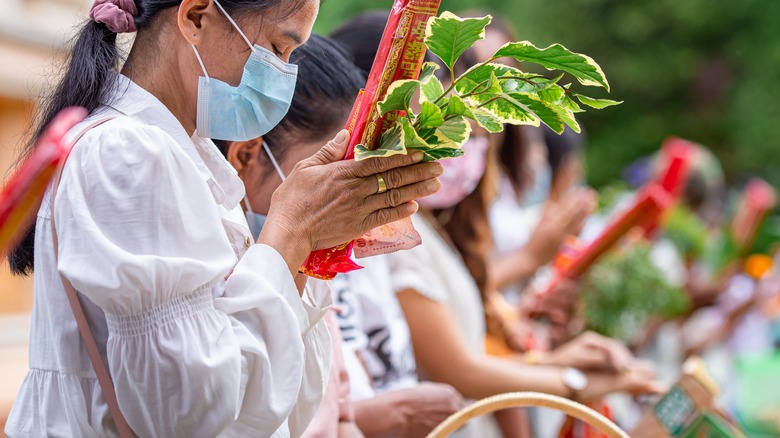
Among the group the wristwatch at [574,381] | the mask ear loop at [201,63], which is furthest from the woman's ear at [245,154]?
the wristwatch at [574,381]

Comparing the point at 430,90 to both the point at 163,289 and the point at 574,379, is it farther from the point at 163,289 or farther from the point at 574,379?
the point at 574,379

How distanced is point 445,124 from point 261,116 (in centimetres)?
38

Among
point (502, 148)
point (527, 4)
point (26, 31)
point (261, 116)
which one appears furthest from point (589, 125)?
point (261, 116)

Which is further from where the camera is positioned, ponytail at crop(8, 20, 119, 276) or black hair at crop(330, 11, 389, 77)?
black hair at crop(330, 11, 389, 77)

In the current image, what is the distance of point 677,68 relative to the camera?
16.5m

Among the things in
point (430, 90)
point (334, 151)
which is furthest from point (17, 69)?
point (430, 90)

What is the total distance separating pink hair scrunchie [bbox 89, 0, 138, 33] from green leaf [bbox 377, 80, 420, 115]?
1.60 ft

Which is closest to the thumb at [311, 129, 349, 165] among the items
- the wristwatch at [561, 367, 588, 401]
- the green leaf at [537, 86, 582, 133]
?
the green leaf at [537, 86, 582, 133]

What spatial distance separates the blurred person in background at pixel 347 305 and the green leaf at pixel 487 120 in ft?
2.01

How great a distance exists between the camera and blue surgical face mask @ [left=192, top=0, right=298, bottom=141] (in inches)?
64.5

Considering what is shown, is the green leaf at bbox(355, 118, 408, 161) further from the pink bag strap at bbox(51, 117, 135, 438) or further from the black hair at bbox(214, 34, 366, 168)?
the black hair at bbox(214, 34, 366, 168)

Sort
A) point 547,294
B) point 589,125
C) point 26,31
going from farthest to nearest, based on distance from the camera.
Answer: point 589,125
point 26,31
point 547,294

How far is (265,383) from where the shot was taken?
4.72 feet

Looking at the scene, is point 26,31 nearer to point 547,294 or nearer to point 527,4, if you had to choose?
point 547,294
